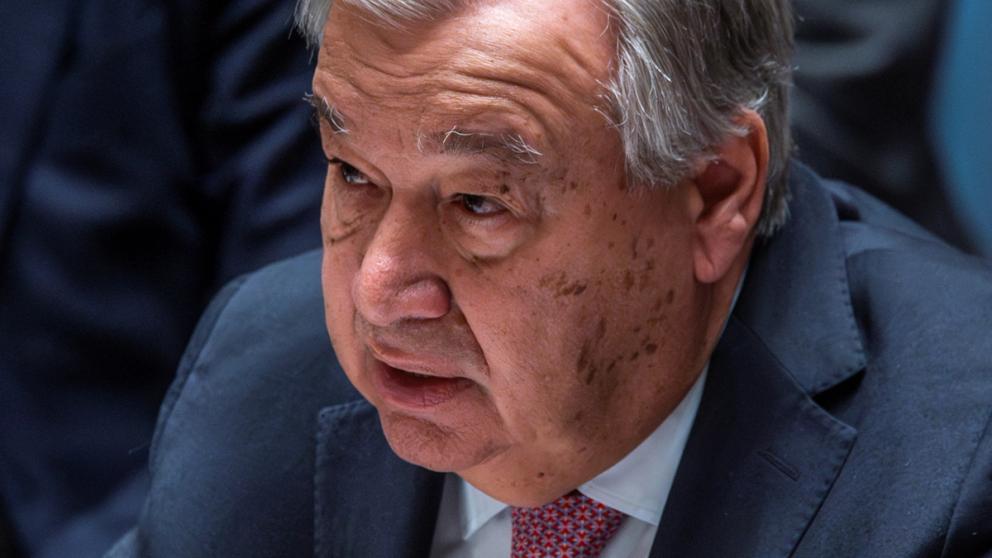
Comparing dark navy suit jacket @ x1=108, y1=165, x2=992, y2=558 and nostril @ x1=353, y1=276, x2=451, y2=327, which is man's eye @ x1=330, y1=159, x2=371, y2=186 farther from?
dark navy suit jacket @ x1=108, y1=165, x2=992, y2=558

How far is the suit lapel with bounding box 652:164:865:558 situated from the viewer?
5.26ft

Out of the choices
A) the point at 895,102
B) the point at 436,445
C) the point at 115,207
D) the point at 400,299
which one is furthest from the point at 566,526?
the point at 115,207

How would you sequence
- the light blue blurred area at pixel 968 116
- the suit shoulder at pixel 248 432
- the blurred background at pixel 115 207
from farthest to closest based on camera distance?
the blurred background at pixel 115 207
the light blue blurred area at pixel 968 116
the suit shoulder at pixel 248 432

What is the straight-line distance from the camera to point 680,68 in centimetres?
147

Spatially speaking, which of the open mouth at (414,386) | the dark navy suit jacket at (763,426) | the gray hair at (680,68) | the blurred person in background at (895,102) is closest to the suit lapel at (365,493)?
the dark navy suit jacket at (763,426)

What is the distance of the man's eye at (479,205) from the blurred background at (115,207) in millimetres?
1001

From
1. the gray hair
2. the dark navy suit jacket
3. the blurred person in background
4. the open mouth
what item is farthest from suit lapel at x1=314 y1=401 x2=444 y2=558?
the blurred person in background

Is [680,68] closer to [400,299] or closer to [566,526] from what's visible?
[400,299]

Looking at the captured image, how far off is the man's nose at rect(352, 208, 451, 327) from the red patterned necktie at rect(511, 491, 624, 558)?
1.13ft

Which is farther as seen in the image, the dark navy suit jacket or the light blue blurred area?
the light blue blurred area

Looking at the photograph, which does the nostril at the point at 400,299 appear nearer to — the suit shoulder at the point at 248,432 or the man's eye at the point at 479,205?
the man's eye at the point at 479,205

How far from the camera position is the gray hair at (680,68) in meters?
1.41

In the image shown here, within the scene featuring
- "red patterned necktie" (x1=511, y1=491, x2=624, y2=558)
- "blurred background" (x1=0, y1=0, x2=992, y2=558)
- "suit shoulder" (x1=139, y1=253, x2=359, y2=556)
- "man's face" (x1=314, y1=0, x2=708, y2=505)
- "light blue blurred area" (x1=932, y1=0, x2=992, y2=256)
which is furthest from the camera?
"blurred background" (x1=0, y1=0, x2=992, y2=558)

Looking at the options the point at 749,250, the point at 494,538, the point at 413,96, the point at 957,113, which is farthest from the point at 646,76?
the point at 957,113
